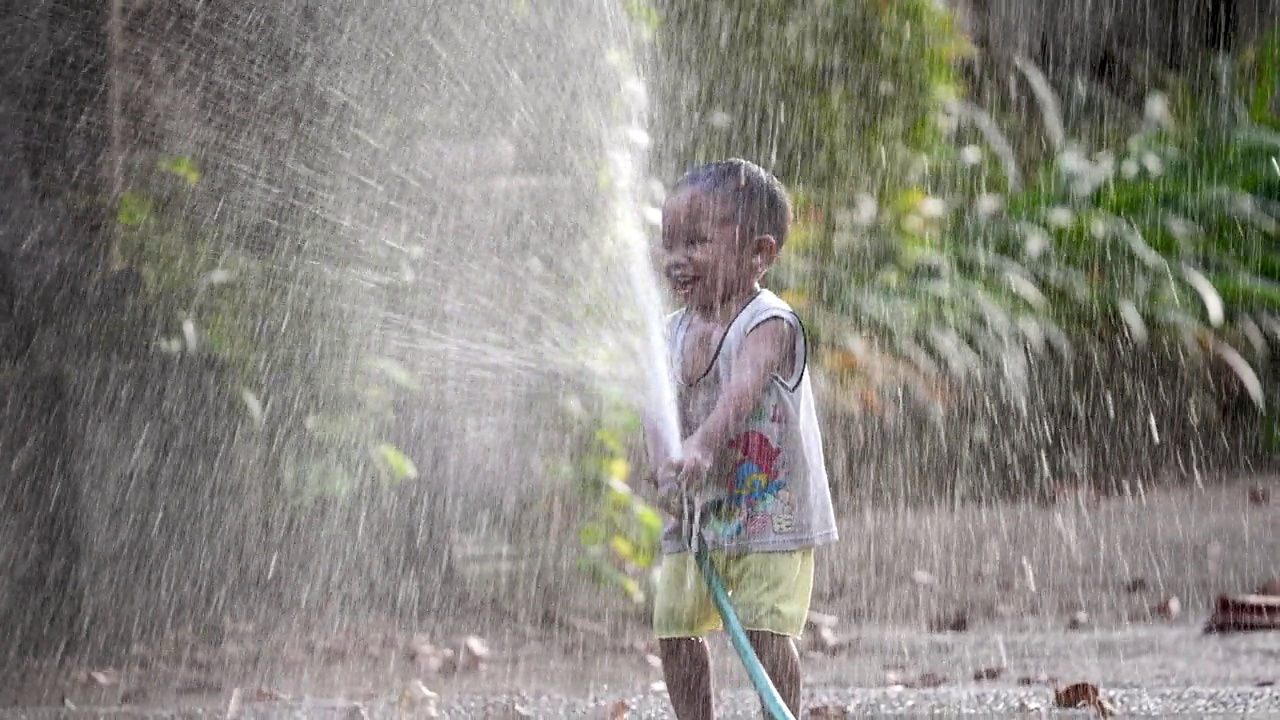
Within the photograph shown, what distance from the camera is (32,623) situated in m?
4.73

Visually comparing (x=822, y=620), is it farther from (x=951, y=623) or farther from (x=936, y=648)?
(x=936, y=648)

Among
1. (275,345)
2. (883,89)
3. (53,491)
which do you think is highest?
(883,89)

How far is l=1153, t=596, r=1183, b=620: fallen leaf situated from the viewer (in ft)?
15.5

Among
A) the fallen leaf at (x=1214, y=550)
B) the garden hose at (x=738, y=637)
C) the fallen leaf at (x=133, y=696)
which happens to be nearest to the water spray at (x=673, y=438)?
the garden hose at (x=738, y=637)

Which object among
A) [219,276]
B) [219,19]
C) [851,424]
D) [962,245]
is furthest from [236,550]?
[962,245]

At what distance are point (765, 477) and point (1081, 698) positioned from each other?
1.14 metres

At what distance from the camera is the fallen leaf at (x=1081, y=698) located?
360cm

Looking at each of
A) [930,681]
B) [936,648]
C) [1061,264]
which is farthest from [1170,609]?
[1061,264]

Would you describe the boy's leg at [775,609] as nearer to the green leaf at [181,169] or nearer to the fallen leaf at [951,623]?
the fallen leaf at [951,623]

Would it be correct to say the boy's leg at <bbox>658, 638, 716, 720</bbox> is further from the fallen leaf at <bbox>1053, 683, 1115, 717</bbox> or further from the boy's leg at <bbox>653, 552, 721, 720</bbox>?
the fallen leaf at <bbox>1053, 683, 1115, 717</bbox>

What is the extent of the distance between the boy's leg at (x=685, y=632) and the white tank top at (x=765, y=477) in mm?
66

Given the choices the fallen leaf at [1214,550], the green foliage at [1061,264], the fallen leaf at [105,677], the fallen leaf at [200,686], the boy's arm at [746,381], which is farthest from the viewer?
the green foliage at [1061,264]

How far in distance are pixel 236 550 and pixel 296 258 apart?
901mm

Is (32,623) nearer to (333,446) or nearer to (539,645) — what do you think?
(333,446)
